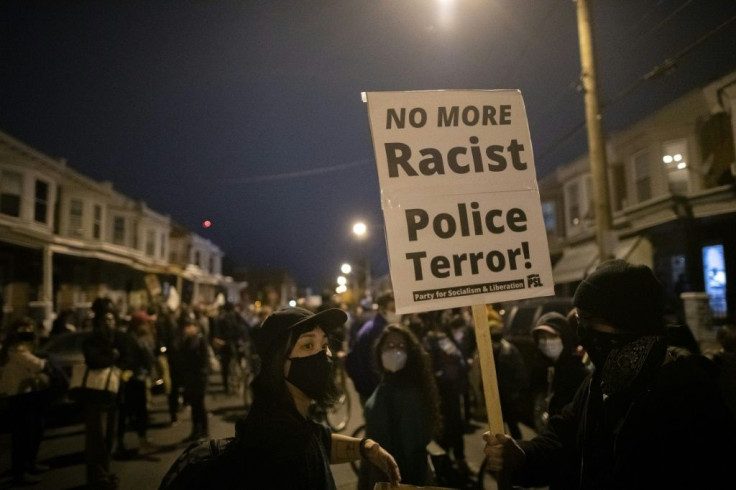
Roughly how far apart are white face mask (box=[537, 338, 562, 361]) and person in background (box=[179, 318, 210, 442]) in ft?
17.5

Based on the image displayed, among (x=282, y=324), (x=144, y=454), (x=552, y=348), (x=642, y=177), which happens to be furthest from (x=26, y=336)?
(x=642, y=177)

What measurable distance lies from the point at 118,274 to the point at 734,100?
3339 cm

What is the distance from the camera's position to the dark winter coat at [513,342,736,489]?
1.65 m

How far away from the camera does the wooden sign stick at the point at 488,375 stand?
2.29 m

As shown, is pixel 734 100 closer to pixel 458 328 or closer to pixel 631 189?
pixel 631 189

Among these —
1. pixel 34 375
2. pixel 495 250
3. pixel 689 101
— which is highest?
pixel 689 101

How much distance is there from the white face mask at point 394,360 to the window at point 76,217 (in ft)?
91.6

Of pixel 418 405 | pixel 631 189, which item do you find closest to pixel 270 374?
pixel 418 405

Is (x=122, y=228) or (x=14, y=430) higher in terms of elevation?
(x=122, y=228)

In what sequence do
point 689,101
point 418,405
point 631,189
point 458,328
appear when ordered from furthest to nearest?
point 631,189 → point 689,101 → point 458,328 → point 418,405

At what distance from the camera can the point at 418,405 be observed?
410cm

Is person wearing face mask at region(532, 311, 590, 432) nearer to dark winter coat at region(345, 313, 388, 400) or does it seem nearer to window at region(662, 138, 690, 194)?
dark winter coat at region(345, 313, 388, 400)

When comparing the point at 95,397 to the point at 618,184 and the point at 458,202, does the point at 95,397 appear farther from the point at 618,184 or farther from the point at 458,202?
the point at 618,184

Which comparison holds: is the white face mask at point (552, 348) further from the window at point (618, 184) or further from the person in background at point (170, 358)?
the window at point (618, 184)
